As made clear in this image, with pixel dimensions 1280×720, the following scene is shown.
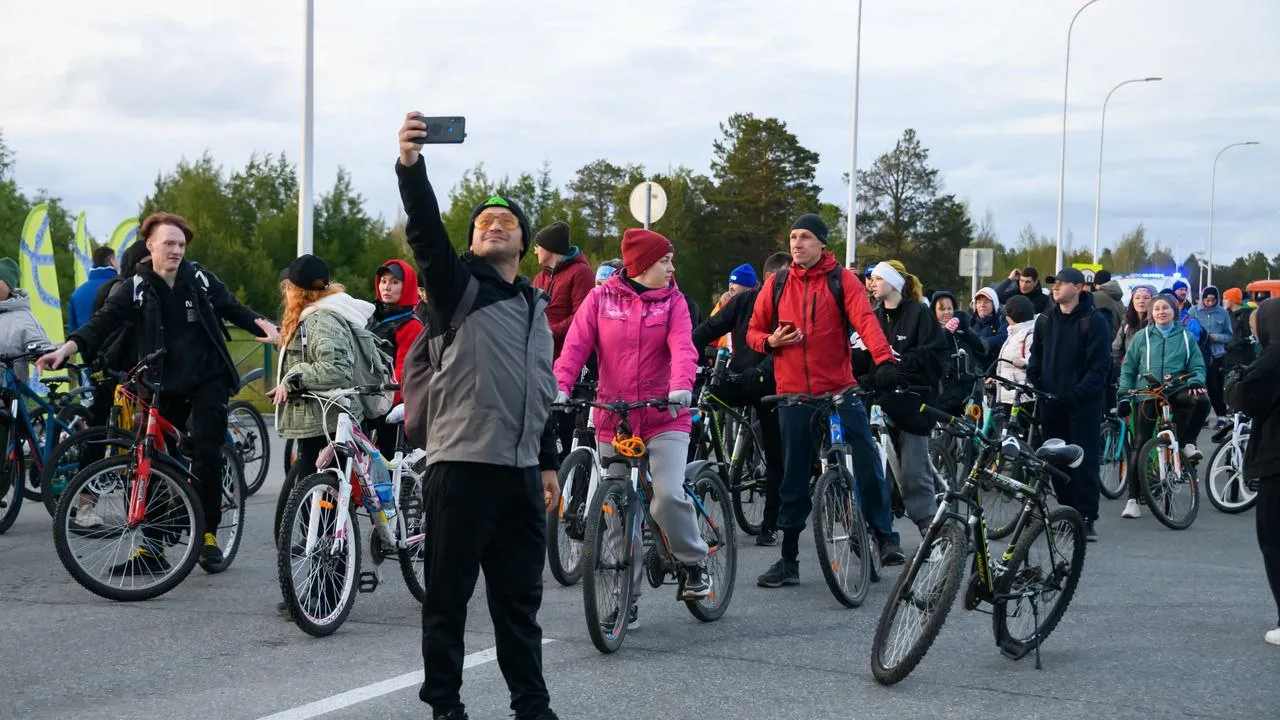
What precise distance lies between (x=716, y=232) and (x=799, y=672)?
72052 millimetres

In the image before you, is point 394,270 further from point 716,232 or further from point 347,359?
point 716,232

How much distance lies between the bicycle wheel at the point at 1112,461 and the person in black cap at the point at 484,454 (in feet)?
30.9

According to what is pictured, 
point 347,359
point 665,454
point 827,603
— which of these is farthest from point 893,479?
point 347,359

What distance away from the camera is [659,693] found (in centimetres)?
577

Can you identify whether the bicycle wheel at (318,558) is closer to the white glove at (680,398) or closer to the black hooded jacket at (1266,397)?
the white glove at (680,398)

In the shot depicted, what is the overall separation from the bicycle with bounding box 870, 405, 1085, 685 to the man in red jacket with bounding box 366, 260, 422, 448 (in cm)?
350

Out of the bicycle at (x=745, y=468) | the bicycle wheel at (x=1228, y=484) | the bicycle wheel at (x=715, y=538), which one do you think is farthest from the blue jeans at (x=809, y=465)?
the bicycle wheel at (x=1228, y=484)

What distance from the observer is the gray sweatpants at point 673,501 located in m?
6.91

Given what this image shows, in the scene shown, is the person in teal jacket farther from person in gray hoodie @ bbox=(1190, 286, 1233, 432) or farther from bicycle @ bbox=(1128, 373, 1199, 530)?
person in gray hoodie @ bbox=(1190, 286, 1233, 432)

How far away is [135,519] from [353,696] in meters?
2.46

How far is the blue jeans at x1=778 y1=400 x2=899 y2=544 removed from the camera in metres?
8.18

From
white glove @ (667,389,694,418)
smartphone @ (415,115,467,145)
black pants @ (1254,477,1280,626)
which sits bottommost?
black pants @ (1254,477,1280,626)

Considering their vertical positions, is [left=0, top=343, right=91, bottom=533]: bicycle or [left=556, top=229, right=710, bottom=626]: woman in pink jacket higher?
[left=556, top=229, right=710, bottom=626]: woman in pink jacket

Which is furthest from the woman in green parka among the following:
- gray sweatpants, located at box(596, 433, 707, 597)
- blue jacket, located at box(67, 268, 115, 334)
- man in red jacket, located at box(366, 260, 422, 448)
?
blue jacket, located at box(67, 268, 115, 334)
